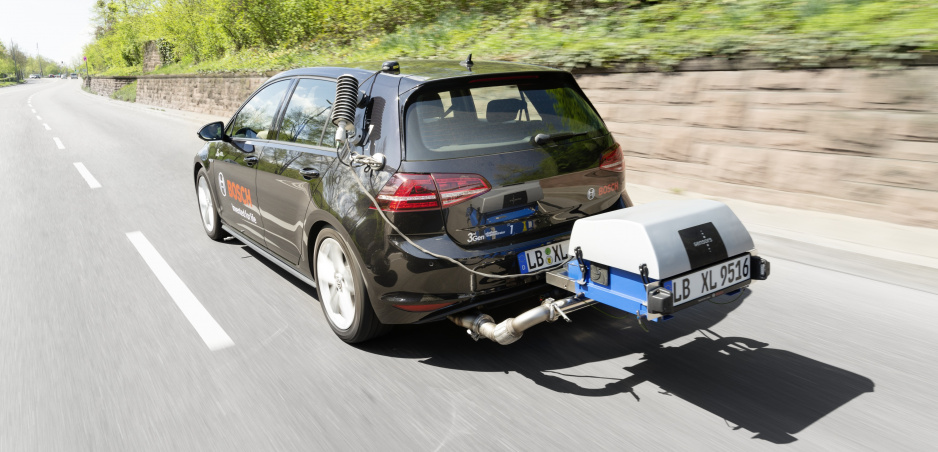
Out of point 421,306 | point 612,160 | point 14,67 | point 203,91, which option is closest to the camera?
point 421,306

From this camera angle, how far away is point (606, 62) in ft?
27.0

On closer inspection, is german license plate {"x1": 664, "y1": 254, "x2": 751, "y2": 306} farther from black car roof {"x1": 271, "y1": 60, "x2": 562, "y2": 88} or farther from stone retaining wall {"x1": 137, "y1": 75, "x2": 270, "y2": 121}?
stone retaining wall {"x1": 137, "y1": 75, "x2": 270, "y2": 121}

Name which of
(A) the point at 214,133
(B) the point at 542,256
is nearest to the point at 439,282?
(B) the point at 542,256

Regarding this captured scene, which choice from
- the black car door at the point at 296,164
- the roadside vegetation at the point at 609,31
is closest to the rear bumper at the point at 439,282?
the black car door at the point at 296,164

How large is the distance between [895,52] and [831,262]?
184cm

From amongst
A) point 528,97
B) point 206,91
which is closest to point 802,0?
point 528,97

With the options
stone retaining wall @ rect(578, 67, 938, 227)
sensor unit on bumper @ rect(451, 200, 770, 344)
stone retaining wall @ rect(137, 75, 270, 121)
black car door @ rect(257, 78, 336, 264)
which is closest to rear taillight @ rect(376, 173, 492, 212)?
sensor unit on bumper @ rect(451, 200, 770, 344)

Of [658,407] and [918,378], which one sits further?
[918,378]

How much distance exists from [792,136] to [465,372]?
14.0 ft

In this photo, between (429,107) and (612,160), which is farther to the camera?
(612,160)

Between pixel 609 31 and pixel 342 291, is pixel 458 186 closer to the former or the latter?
pixel 342 291

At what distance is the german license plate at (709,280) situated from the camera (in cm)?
304

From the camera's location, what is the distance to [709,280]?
124 inches

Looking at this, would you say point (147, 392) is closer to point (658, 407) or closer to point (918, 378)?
point (658, 407)
